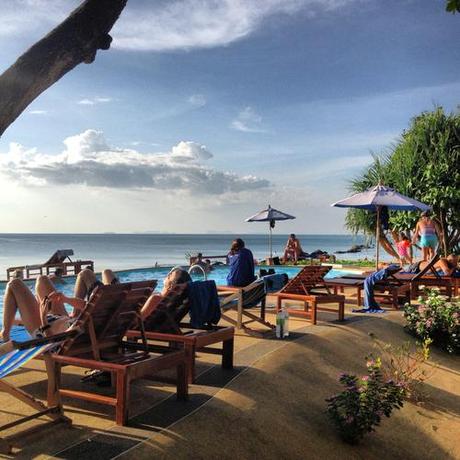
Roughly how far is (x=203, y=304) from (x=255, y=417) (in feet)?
5.37

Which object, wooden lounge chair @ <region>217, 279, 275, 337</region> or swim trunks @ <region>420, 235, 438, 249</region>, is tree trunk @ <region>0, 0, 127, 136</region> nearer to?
wooden lounge chair @ <region>217, 279, 275, 337</region>

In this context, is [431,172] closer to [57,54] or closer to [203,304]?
[203,304]

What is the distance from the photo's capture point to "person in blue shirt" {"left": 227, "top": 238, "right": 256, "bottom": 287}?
7906 mm

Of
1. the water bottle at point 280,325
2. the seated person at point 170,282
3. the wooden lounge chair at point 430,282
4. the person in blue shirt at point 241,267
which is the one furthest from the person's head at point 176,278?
the wooden lounge chair at point 430,282

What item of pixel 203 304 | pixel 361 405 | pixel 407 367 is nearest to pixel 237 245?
pixel 203 304

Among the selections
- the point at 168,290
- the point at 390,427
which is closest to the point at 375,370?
the point at 390,427

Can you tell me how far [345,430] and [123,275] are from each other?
17.8 m

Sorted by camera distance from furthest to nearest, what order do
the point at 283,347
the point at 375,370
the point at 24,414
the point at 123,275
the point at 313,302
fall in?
the point at 123,275, the point at 313,302, the point at 283,347, the point at 375,370, the point at 24,414

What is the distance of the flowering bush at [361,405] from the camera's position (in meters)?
4.62

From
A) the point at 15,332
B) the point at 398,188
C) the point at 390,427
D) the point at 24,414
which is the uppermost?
the point at 398,188

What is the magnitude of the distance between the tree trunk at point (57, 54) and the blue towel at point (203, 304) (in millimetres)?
2595

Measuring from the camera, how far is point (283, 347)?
6363mm

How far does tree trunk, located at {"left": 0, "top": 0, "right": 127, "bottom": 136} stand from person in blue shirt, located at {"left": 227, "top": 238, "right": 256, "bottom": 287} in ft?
13.8

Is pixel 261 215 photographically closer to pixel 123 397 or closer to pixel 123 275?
pixel 123 275
